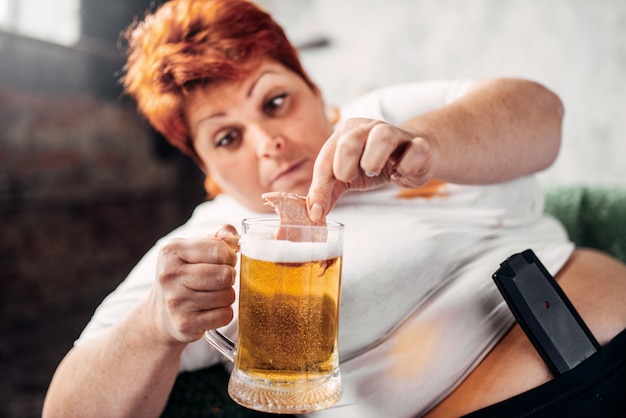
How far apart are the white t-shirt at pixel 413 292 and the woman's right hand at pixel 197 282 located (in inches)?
6.3

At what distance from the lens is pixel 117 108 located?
3398 mm

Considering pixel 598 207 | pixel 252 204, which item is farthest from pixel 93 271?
pixel 598 207

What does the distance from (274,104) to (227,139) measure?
0.37 ft

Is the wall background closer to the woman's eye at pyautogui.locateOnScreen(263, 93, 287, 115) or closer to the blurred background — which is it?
the blurred background

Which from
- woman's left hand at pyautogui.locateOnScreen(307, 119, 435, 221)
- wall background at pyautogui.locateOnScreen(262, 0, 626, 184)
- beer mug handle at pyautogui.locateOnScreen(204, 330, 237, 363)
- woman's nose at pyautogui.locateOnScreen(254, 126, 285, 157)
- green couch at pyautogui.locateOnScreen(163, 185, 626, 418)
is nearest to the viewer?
woman's left hand at pyautogui.locateOnScreen(307, 119, 435, 221)

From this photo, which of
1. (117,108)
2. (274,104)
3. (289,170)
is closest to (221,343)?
(289,170)

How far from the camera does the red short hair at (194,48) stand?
3.22ft

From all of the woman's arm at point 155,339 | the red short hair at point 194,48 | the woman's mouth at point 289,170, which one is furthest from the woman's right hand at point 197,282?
the red short hair at point 194,48

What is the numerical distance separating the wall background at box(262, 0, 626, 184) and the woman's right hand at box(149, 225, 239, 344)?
4.54 ft

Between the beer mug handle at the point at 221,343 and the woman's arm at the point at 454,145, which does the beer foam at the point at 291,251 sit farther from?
the beer mug handle at the point at 221,343

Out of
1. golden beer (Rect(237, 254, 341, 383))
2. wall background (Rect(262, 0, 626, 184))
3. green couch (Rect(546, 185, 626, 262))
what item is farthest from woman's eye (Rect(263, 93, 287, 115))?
wall background (Rect(262, 0, 626, 184))

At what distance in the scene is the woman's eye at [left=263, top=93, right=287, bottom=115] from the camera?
1.01 metres

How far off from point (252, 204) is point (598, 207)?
37.1 inches

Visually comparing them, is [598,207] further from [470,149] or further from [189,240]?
[189,240]
